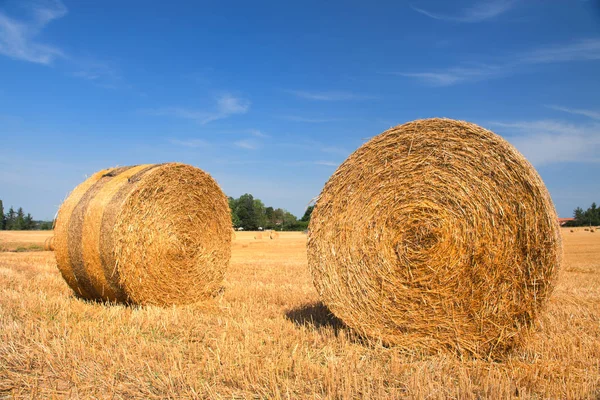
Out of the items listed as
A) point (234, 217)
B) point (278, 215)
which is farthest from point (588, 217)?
point (234, 217)

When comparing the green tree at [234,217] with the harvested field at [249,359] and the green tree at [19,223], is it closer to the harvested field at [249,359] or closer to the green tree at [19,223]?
the harvested field at [249,359]

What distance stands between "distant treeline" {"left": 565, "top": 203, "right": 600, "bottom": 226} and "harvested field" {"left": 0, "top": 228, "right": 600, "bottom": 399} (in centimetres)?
6689

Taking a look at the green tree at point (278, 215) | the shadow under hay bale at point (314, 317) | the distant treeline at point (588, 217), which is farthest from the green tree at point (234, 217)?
the distant treeline at point (588, 217)

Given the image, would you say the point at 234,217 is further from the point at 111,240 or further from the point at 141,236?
the point at 111,240

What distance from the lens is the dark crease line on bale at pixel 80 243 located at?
676cm

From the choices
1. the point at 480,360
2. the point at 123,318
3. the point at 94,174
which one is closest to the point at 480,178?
the point at 480,360

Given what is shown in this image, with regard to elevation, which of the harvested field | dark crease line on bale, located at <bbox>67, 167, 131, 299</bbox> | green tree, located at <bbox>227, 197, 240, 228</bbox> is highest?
green tree, located at <bbox>227, 197, 240, 228</bbox>

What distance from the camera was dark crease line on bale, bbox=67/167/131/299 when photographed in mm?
6762

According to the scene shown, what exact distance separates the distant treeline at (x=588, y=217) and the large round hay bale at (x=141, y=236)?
6586cm

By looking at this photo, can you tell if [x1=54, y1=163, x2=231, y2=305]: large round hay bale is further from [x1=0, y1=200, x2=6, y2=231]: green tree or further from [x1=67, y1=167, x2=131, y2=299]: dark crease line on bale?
[x1=0, y1=200, x2=6, y2=231]: green tree

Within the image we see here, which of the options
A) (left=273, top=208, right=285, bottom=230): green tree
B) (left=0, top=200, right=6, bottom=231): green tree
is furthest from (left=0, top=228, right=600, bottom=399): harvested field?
(left=273, top=208, right=285, bottom=230): green tree

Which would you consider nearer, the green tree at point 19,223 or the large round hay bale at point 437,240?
the large round hay bale at point 437,240

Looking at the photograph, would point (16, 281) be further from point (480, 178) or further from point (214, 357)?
point (480, 178)

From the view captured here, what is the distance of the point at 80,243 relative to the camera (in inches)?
265
